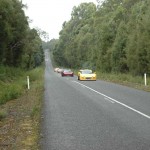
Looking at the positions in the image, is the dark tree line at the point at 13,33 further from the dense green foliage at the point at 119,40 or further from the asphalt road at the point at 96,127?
the asphalt road at the point at 96,127

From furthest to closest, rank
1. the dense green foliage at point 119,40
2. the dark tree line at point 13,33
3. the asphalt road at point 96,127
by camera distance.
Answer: the dense green foliage at point 119,40 < the dark tree line at point 13,33 < the asphalt road at point 96,127

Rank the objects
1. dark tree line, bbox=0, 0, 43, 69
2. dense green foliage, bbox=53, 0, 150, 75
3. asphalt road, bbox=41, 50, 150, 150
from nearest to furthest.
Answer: asphalt road, bbox=41, 50, 150, 150, dark tree line, bbox=0, 0, 43, 69, dense green foliage, bbox=53, 0, 150, 75

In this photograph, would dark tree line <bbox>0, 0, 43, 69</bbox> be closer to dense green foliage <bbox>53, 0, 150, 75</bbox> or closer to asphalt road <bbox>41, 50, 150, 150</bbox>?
dense green foliage <bbox>53, 0, 150, 75</bbox>

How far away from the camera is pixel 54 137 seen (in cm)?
1005

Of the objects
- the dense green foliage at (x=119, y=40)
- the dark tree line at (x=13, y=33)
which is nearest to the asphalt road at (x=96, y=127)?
the dark tree line at (x=13, y=33)

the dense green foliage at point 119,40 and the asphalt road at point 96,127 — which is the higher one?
the dense green foliage at point 119,40

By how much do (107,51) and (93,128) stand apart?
51.8m

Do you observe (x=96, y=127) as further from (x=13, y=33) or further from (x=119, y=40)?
(x=119, y=40)

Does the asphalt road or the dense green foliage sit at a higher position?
the dense green foliage

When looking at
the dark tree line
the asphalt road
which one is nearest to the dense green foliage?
the dark tree line

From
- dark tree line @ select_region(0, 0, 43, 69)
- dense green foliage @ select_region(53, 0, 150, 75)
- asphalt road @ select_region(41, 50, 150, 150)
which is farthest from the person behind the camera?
dense green foliage @ select_region(53, 0, 150, 75)

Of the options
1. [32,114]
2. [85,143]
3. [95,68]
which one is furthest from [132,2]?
[85,143]

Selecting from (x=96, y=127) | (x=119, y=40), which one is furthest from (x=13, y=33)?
(x=96, y=127)

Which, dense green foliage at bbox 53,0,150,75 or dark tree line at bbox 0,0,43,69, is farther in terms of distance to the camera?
dense green foliage at bbox 53,0,150,75
